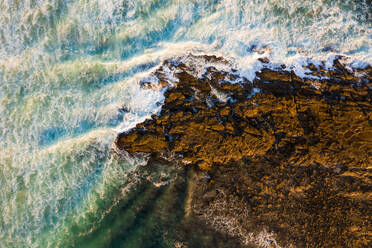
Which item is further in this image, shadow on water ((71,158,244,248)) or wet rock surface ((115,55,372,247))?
shadow on water ((71,158,244,248))

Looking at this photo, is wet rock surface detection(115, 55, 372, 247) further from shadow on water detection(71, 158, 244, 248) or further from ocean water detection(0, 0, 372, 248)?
ocean water detection(0, 0, 372, 248)

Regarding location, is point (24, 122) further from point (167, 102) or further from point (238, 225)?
point (238, 225)

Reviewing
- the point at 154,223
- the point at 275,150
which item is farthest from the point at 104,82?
the point at 275,150

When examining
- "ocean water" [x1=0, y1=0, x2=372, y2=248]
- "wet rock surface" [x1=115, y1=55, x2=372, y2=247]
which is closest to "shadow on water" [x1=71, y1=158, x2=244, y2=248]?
"ocean water" [x1=0, y1=0, x2=372, y2=248]

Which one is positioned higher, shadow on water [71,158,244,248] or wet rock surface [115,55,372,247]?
wet rock surface [115,55,372,247]

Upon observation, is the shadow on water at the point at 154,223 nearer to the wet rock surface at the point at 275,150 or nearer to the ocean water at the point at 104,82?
the ocean water at the point at 104,82

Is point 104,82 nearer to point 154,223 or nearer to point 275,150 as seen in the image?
point 154,223

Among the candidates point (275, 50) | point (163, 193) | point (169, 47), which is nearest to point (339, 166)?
point (275, 50)
